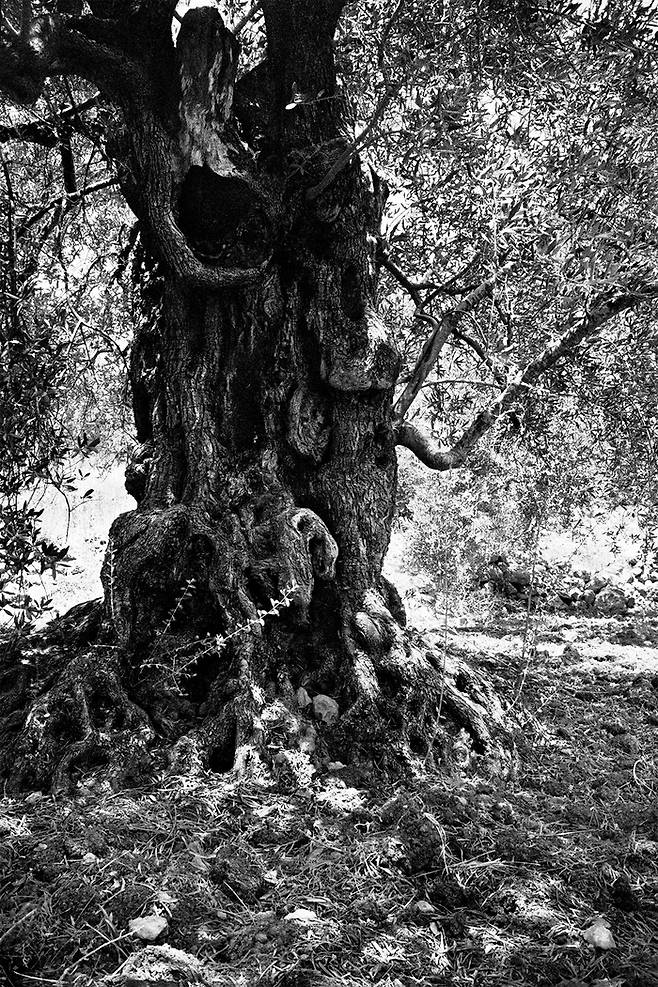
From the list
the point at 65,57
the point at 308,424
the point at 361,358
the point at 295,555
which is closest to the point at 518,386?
the point at 361,358

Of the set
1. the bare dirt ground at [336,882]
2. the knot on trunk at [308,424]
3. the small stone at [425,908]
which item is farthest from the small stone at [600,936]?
the knot on trunk at [308,424]

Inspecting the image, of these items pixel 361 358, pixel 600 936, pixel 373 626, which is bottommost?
pixel 600 936

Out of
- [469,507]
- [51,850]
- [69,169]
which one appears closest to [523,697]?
[469,507]

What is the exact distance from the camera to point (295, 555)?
4.24 meters

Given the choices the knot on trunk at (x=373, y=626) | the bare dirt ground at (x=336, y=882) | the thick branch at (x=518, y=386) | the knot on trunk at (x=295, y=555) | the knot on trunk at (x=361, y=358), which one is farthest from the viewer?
the thick branch at (x=518, y=386)

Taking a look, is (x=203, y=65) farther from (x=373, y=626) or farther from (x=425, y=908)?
(x=425, y=908)

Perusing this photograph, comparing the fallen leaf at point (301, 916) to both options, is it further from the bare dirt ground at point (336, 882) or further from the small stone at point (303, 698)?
the small stone at point (303, 698)

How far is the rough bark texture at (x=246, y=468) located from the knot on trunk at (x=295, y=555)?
11 mm

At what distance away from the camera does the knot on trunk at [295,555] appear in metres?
4.20

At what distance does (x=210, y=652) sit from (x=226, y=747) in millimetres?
575

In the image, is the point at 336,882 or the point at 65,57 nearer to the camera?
the point at 336,882

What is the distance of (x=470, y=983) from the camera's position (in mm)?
2404

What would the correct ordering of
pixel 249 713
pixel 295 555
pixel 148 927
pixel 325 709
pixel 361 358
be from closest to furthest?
pixel 148 927
pixel 249 713
pixel 325 709
pixel 295 555
pixel 361 358

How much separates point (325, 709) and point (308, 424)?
5.44 ft
